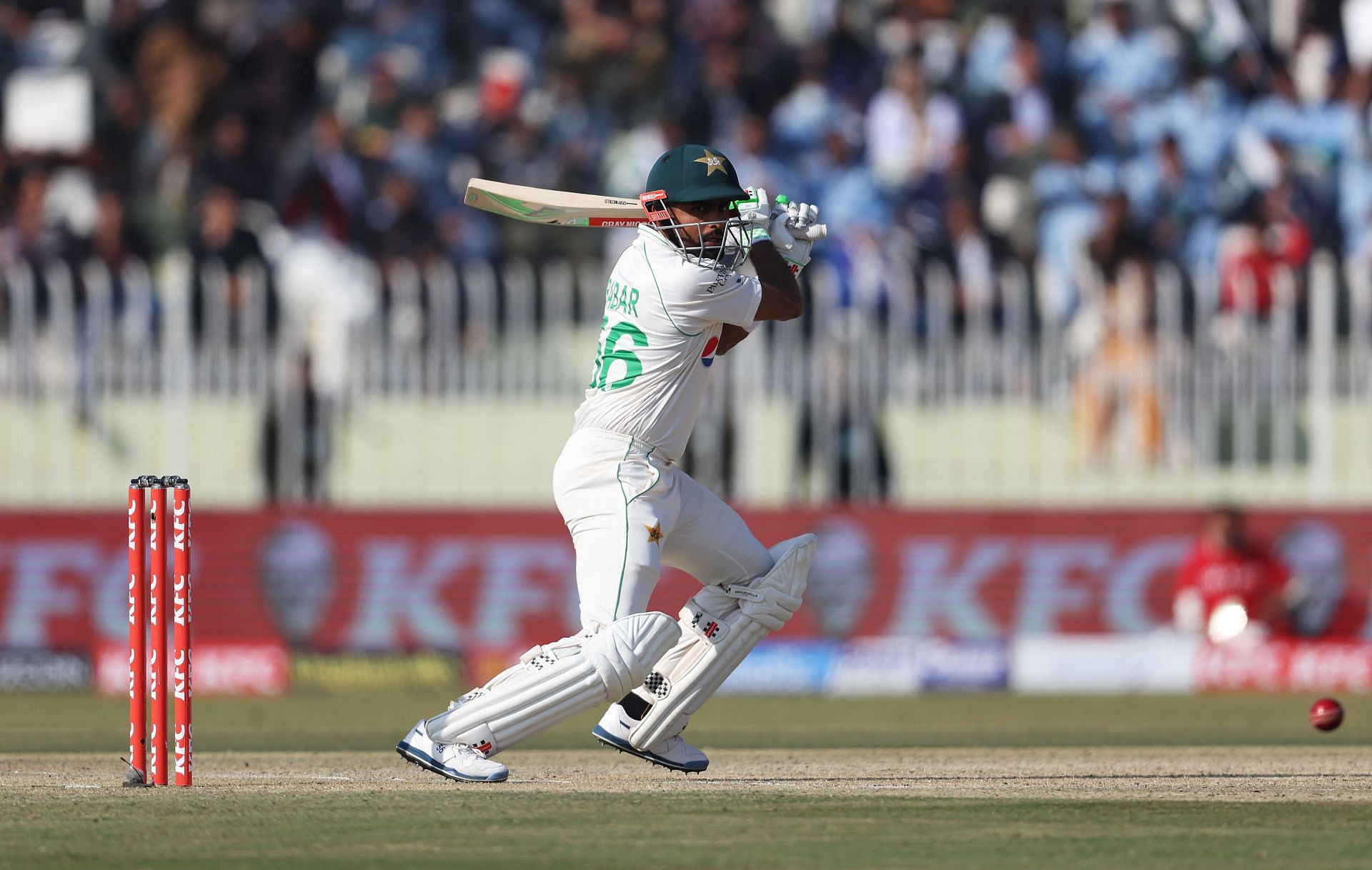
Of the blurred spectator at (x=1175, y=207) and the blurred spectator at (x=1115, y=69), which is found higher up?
the blurred spectator at (x=1115, y=69)

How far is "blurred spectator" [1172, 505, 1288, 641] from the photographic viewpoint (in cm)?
1362

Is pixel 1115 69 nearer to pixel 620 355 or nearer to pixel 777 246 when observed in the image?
pixel 777 246

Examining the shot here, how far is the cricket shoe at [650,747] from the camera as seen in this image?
7.00 metres

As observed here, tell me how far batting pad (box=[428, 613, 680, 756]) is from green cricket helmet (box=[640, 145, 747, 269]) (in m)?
1.16

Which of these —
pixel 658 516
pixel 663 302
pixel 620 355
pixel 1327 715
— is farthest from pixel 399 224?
pixel 658 516

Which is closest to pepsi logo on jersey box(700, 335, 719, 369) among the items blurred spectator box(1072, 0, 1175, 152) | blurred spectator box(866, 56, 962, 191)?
blurred spectator box(866, 56, 962, 191)

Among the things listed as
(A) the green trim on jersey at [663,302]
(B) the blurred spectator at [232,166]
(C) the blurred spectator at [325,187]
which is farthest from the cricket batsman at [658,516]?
(B) the blurred spectator at [232,166]

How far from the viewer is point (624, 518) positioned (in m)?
6.56

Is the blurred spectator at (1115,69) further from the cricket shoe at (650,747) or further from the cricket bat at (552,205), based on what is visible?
the cricket shoe at (650,747)

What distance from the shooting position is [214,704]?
1292cm

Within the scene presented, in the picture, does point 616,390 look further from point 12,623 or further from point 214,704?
point 12,623

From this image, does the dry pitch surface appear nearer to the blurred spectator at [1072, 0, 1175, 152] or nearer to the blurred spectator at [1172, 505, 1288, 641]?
the blurred spectator at [1172, 505, 1288, 641]

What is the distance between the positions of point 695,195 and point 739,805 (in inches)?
73.5

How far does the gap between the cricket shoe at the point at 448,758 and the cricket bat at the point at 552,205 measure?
5.74ft
